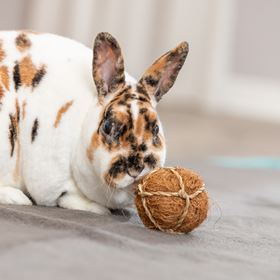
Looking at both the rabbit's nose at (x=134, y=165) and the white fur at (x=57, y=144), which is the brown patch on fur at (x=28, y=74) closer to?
the white fur at (x=57, y=144)

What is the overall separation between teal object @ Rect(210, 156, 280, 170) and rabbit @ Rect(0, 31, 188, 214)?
115cm

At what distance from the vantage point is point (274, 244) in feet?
4.10

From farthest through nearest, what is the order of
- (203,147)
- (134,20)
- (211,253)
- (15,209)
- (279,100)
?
(279,100), (134,20), (203,147), (15,209), (211,253)

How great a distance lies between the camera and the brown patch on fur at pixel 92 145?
1.20 m

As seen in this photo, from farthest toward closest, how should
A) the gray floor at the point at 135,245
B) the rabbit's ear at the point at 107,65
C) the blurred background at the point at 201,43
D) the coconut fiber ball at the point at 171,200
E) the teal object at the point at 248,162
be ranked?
the blurred background at the point at 201,43 → the teal object at the point at 248,162 → the rabbit's ear at the point at 107,65 → the coconut fiber ball at the point at 171,200 → the gray floor at the point at 135,245

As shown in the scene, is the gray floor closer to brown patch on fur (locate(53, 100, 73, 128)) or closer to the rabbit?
the rabbit

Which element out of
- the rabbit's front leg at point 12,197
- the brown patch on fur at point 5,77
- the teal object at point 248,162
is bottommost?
the teal object at point 248,162

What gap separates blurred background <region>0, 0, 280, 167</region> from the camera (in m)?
3.54

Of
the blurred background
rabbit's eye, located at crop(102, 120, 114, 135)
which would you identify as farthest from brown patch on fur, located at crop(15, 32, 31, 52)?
the blurred background

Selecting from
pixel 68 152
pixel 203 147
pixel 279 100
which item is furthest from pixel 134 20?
pixel 68 152

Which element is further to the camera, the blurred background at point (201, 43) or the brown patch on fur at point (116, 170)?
the blurred background at point (201, 43)

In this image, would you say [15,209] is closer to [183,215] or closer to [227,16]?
[183,215]

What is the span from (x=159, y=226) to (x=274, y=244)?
213 mm

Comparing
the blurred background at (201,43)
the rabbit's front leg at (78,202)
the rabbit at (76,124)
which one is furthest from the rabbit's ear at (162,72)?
the blurred background at (201,43)
